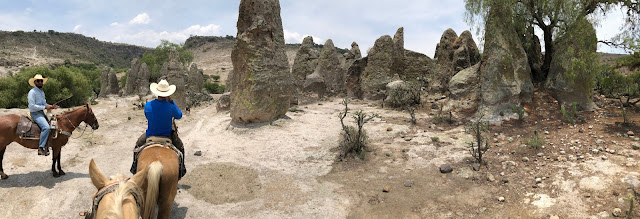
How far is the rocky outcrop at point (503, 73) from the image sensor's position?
990 cm

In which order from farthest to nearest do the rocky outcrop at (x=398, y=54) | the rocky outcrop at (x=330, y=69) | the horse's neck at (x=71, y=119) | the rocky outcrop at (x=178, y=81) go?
the rocky outcrop at (x=330, y=69)
the rocky outcrop at (x=398, y=54)
the rocky outcrop at (x=178, y=81)
the horse's neck at (x=71, y=119)

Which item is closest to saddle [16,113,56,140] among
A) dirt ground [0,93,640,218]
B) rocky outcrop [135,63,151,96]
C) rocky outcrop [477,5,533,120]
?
dirt ground [0,93,640,218]

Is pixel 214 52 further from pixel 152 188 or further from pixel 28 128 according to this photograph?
pixel 152 188

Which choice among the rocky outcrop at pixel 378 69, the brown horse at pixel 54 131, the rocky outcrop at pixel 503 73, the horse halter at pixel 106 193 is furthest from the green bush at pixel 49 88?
the rocky outcrop at pixel 503 73

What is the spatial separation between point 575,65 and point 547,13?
1998 millimetres

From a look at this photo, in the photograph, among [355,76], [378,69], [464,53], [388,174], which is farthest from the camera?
[355,76]

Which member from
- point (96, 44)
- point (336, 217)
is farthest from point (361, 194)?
point (96, 44)

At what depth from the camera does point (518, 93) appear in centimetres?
987

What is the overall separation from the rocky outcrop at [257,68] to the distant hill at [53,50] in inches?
1943

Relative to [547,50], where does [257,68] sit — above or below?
below

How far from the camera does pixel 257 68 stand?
1132 centimetres

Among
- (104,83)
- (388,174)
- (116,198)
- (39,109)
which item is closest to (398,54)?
(388,174)

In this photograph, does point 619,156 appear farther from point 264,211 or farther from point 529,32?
point 264,211

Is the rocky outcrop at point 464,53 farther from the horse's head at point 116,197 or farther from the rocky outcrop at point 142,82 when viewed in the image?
the rocky outcrop at point 142,82
